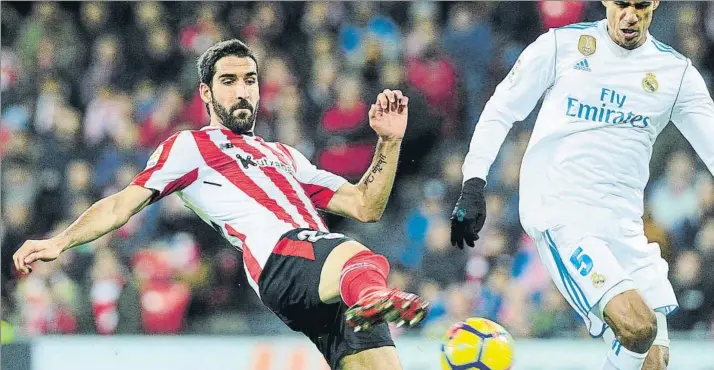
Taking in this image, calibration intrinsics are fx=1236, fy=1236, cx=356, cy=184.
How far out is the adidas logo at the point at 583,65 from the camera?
5871mm

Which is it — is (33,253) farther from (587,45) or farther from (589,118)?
(587,45)

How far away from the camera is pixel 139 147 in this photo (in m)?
11.2

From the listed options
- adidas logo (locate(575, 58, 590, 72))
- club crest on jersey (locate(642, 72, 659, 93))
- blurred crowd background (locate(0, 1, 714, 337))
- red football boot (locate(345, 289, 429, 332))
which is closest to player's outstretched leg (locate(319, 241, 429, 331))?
red football boot (locate(345, 289, 429, 332))

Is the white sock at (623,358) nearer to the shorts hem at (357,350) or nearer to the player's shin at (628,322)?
the player's shin at (628,322)

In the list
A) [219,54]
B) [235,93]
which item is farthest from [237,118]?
[219,54]

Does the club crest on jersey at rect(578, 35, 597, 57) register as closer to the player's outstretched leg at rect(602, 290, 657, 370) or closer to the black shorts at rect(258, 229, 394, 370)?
the player's outstretched leg at rect(602, 290, 657, 370)

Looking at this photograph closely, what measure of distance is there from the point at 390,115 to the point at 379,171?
0.97 ft

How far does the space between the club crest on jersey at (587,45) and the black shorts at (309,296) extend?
1.46 meters

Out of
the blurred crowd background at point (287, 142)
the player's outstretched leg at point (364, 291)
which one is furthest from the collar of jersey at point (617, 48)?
the blurred crowd background at point (287, 142)

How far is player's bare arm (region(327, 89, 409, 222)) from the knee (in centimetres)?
139

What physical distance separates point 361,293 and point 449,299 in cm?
463

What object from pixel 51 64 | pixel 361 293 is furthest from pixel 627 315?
pixel 51 64

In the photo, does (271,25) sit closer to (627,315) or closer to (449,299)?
(449,299)

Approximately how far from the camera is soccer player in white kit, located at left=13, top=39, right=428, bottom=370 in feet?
18.0
